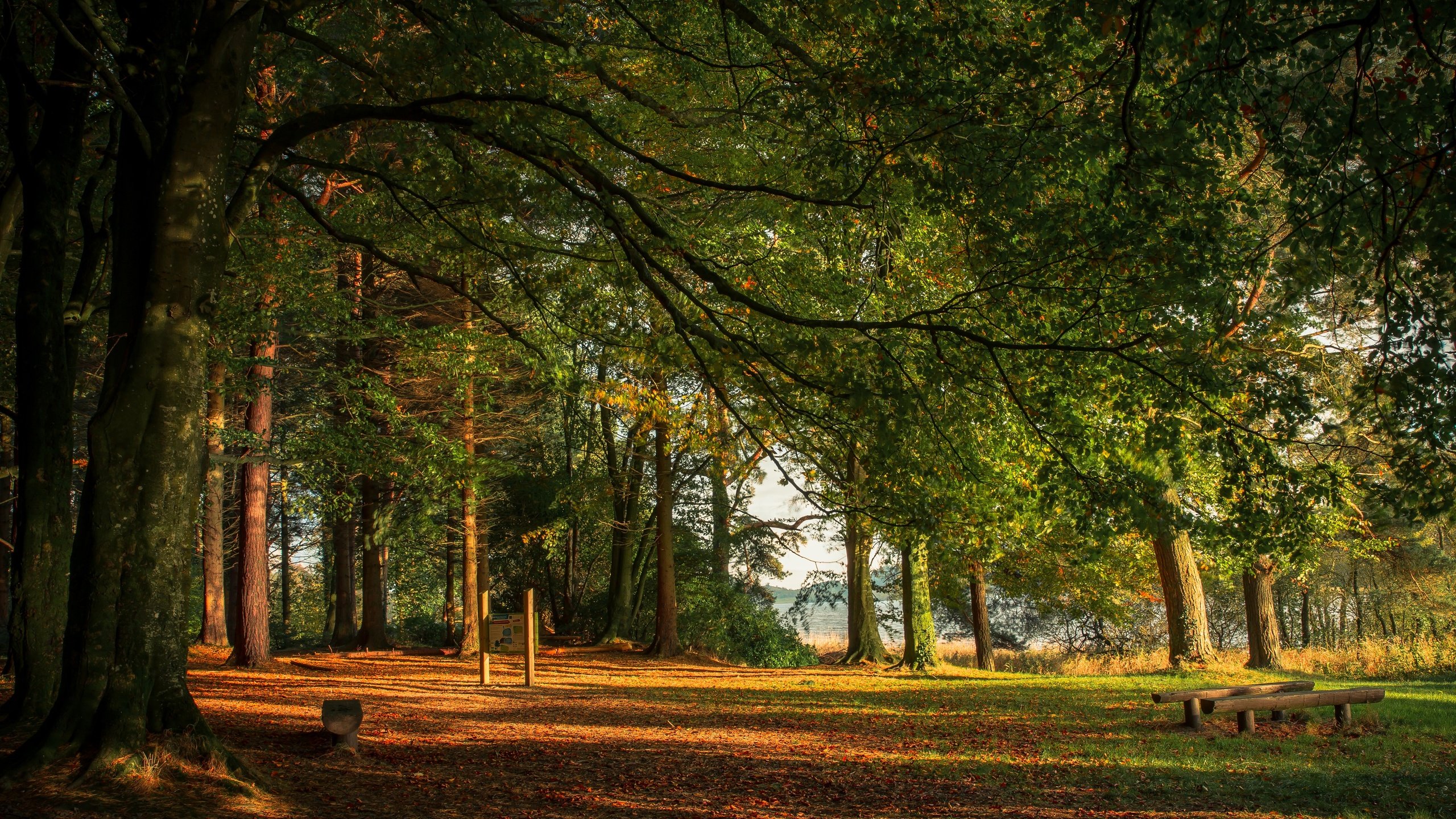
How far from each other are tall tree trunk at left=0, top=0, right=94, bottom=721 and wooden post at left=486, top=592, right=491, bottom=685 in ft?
21.3

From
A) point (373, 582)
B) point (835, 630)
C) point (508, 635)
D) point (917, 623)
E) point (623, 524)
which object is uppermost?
point (623, 524)

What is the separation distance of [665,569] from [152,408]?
14.3m

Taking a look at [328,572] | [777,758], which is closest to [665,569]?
[777,758]

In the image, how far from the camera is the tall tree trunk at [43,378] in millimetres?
7434

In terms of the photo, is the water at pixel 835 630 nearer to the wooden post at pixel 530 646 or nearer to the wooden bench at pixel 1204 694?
the wooden post at pixel 530 646

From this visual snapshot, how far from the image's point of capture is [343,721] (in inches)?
302

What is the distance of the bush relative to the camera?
22.2 metres

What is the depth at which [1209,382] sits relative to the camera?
6086 millimetres

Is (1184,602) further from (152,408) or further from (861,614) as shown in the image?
(152,408)

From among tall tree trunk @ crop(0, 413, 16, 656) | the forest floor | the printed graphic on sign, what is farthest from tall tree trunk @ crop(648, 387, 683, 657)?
tall tree trunk @ crop(0, 413, 16, 656)

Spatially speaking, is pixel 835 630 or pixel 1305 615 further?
pixel 835 630

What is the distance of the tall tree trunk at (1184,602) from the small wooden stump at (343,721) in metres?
12.7

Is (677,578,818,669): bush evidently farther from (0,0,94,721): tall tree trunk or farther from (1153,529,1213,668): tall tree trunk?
(0,0,94,721): tall tree trunk

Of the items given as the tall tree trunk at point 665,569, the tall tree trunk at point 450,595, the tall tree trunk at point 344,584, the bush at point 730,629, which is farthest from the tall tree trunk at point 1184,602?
the tall tree trunk at point 344,584
